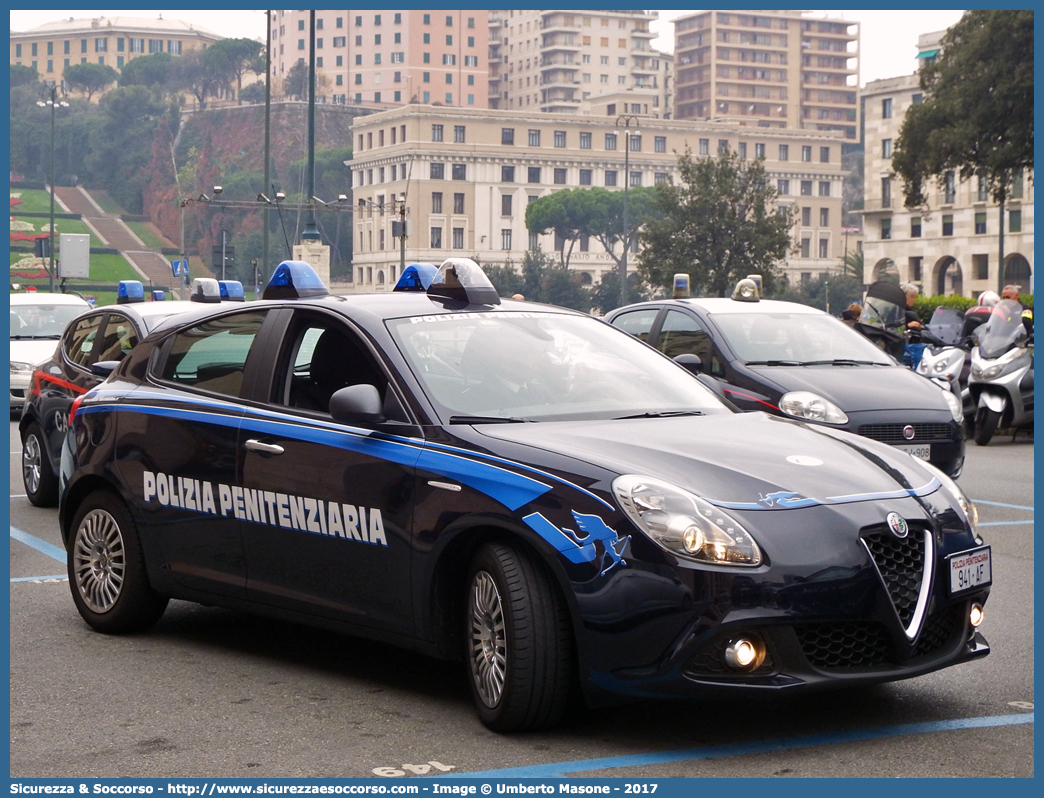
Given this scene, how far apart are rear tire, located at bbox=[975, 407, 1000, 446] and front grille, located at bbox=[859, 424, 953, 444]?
23.0 ft

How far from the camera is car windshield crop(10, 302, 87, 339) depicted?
22.0 metres

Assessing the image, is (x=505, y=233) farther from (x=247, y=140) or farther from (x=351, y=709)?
(x=351, y=709)

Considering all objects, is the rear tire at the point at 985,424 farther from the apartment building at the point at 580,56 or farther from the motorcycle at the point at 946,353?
the apartment building at the point at 580,56

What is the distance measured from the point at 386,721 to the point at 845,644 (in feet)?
4.94

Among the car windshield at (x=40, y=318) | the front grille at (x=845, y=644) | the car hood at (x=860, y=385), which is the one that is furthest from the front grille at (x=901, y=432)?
the car windshield at (x=40, y=318)

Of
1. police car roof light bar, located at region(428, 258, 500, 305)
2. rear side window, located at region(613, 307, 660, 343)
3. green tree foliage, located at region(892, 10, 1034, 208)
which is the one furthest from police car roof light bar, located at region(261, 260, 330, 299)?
green tree foliage, located at region(892, 10, 1034, 208)

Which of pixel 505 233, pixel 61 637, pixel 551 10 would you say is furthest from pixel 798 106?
pixel 61 637

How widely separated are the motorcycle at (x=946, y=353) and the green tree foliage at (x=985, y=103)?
753 inches

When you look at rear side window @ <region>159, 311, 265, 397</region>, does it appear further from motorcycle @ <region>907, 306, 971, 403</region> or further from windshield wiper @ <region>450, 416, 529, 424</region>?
motorcycle @ <region>907, 306, 971, 403</region>

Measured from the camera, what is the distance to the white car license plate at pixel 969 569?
500 centimetres

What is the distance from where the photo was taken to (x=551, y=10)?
617 ft

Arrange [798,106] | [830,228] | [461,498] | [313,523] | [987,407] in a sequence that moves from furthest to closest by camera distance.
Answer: [798,106] < [830,228] < [987,407] < [313,523] < [461,498]

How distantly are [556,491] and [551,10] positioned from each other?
189 meters

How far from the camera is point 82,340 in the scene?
11.5 m
